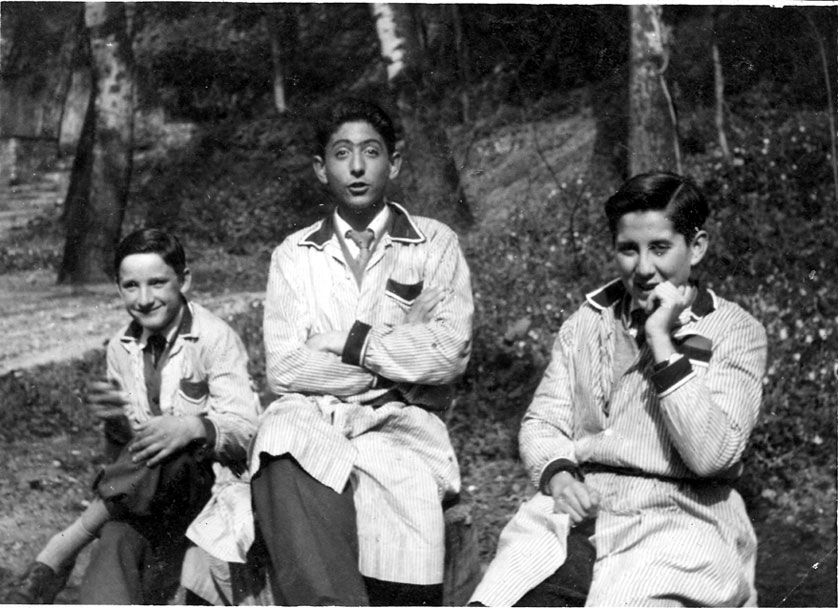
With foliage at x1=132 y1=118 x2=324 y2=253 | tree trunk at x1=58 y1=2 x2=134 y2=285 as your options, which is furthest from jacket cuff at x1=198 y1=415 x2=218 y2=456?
foliage at x1=132 y1=118 x2=324 y2=253

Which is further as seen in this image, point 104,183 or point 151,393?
point 104,183

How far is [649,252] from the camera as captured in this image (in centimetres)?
401

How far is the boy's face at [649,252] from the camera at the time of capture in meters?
4.01

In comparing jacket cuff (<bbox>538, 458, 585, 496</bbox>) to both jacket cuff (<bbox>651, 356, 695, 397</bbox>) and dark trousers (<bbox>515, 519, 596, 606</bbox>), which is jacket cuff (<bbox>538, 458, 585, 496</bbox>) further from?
jacket cuff (<bbox>651, 356, 695, 397</bbox>)

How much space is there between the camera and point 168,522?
4.42 m

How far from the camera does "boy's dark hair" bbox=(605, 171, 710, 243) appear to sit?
4.02m

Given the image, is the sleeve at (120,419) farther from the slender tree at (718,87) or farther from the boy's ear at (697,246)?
the slender tree at (718,87)

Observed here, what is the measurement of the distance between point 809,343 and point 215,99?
2930 millimetres

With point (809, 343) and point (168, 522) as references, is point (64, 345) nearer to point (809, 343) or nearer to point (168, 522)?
point (168, 522)

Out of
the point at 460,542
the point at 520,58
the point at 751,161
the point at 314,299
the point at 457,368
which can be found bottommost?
the point at 460,542

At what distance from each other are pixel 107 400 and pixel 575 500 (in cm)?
175

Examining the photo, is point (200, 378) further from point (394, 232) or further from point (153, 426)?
point (394, 232)

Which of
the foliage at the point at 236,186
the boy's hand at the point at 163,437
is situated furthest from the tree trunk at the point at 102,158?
the boy's hand at the point at 163,437

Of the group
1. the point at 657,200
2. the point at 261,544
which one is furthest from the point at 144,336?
the point at 657,200
